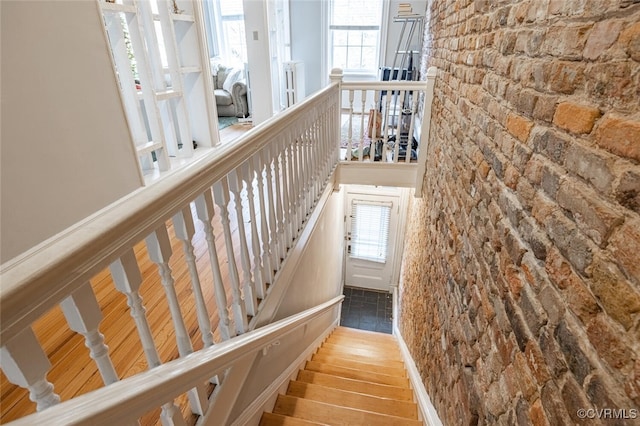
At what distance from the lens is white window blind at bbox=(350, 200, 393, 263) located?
19.9 feet

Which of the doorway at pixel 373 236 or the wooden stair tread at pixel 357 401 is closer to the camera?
the wooden stair tread at pixel 357 401

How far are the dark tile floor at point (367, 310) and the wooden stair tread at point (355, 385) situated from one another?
349cm

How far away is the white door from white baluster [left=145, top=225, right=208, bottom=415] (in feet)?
16.8

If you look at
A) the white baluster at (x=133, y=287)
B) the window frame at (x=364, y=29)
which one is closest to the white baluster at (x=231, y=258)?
the white baluster at (x=133, y=287)

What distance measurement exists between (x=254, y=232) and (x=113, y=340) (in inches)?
28.1

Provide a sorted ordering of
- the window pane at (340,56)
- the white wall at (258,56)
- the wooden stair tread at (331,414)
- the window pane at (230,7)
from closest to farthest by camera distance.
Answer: the wooden stair tread at (331,414)
the white wall at (258,56)
the window pane at (340,56)
the window pane at (230,7)

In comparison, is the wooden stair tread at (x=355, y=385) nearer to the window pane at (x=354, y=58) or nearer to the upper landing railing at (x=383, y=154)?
the upper landing railing at (x=383, y=154)

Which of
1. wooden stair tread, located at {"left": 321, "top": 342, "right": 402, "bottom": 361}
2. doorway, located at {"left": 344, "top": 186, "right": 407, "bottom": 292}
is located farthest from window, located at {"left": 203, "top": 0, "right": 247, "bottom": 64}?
wooden stair tread, located at {"left": 321, "top": 342, "right": 402, "bottom": 361}

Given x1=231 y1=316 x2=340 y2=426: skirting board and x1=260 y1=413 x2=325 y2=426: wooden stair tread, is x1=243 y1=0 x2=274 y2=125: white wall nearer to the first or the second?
x1=231 y1=316 x2=340 y2=426: skirting board

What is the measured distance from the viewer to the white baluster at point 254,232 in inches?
51.7

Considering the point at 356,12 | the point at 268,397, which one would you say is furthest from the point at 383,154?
the point at 356,12

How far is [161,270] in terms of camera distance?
2.79 ft

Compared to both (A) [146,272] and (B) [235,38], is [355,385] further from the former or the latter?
(B) [235,38]

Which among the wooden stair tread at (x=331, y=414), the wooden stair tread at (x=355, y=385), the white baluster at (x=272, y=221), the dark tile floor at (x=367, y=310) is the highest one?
the white baluster at (x=272, y=221)
